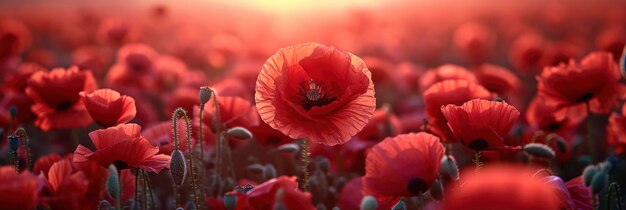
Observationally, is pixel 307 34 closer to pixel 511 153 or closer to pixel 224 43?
pixel 224 43

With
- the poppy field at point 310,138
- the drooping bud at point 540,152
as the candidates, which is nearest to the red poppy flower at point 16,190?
the poppy field at point 310,138

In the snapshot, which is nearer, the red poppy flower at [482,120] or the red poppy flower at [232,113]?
the red poppy flower at [482,120]

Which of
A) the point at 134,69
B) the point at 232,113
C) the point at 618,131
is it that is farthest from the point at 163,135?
the point at 134,69

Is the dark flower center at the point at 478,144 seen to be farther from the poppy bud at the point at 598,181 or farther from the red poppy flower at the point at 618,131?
the red poppy flower at the point at 618,131

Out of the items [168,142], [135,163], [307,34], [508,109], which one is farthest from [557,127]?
[307,34]

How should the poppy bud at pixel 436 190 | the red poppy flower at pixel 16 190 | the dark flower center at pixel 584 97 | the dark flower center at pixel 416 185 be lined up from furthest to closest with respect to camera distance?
the dark flower center at pixel 584 97 < the poppy bud at pixel 436 190 < the dark flower center at pixel 416 185 < the red poppy flower at pixel 16 190

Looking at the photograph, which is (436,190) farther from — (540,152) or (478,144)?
(540,152)
